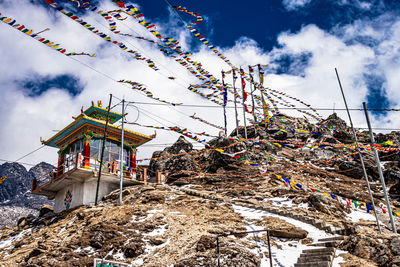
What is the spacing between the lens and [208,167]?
1277 inches

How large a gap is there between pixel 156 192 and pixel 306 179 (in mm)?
13828

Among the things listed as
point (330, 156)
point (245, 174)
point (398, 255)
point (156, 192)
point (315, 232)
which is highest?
point (330, 156)

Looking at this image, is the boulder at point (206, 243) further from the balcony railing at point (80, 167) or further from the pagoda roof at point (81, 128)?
the pagoda roof at point (81, 128)

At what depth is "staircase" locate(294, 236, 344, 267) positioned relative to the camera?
40.7ft

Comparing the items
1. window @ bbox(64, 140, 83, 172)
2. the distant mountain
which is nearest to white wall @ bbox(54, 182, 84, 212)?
window @ bbox(64, 140, 83, 172)

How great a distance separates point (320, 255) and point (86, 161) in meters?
17.9

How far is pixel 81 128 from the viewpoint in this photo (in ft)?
87.4

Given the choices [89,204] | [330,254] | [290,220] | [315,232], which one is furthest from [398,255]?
→ [89,204]

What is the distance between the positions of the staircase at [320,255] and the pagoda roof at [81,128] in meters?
17.9

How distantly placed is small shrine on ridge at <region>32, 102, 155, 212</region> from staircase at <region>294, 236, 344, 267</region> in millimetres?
15768

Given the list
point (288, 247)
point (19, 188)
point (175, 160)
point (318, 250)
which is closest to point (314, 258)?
point (318, 250)

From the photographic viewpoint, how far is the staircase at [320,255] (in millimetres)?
12398

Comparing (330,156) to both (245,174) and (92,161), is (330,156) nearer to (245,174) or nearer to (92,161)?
(245,174)

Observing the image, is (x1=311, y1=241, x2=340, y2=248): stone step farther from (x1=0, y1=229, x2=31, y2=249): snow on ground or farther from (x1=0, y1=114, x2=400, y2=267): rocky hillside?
(x1=0, y1=229, x2=31, y2=249): snow on ground
